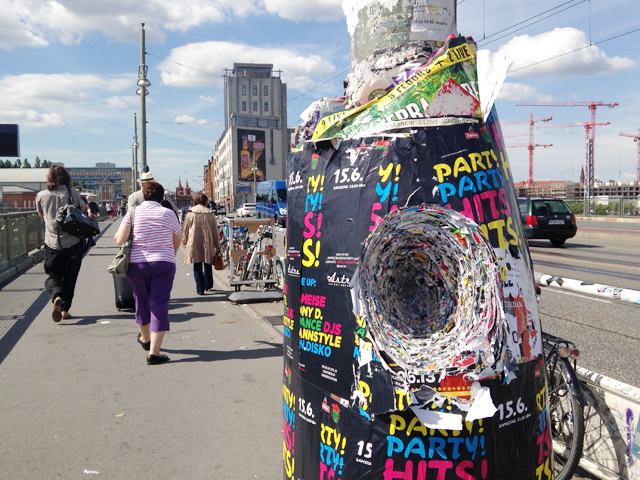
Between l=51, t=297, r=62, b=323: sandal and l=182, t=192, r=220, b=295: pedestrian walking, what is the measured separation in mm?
2345

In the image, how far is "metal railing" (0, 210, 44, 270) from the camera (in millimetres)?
11930

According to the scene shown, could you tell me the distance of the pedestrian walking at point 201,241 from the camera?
362 inches

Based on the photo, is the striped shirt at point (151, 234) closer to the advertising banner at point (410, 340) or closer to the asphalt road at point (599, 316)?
the advertising banner at point (410, 340)

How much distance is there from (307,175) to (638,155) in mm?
147049

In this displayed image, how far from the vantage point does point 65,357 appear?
5.71 m

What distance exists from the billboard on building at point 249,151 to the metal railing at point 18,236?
9271cm

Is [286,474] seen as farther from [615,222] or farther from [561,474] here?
[615,222]

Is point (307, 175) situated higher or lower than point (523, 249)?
higher

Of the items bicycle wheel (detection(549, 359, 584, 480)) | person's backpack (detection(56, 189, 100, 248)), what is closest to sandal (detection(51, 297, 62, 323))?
person's backpack (detection(56, 189, 100, 248))

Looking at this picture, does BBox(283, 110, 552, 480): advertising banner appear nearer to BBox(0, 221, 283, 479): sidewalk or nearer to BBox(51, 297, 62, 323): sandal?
BBox(0, 221, 283, 479): sidewalk

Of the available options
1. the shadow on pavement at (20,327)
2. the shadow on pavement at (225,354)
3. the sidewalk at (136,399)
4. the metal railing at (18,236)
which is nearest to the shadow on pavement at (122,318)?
the sidewalk at (136,399)

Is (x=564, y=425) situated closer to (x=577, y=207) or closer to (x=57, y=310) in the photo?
(x=57, y=310)

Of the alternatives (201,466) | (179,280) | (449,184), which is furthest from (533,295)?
(179,280)

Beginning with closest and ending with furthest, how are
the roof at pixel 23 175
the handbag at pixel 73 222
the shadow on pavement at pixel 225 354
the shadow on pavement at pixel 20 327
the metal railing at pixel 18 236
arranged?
the shadow on pavement at pixel 225 354 → the shadow on pavement at pixel 20 327 → the handbag at pixel 73 222 → the metal railing at pixel 18 236 → the roof at pixel 23 175
